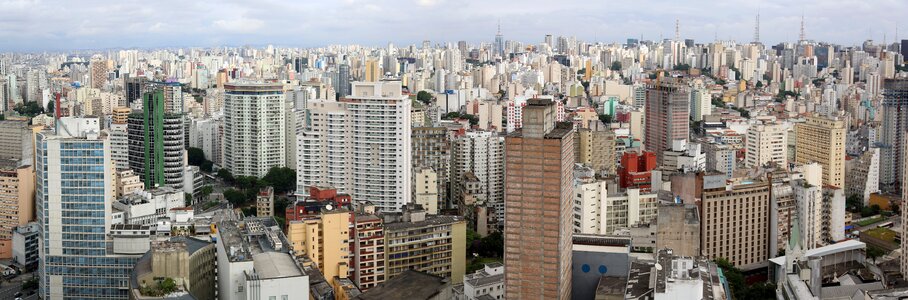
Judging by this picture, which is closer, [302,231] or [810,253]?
[302,231]

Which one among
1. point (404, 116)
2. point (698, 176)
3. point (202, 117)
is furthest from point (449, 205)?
point (202, 117)

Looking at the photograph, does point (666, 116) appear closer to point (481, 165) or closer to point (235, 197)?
point (481, 165)

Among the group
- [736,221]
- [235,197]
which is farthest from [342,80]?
[736,221]

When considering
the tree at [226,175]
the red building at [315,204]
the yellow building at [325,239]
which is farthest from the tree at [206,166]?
the yellow building at [325,239]

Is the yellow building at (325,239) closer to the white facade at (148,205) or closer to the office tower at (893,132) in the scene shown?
the white facade at (148,205)

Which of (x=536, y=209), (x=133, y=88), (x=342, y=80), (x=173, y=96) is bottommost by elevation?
(x=536, y=209)

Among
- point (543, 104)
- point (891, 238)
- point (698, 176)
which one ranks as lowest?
point (891, 238)

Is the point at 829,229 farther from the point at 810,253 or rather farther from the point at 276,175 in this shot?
the point at 276,175
